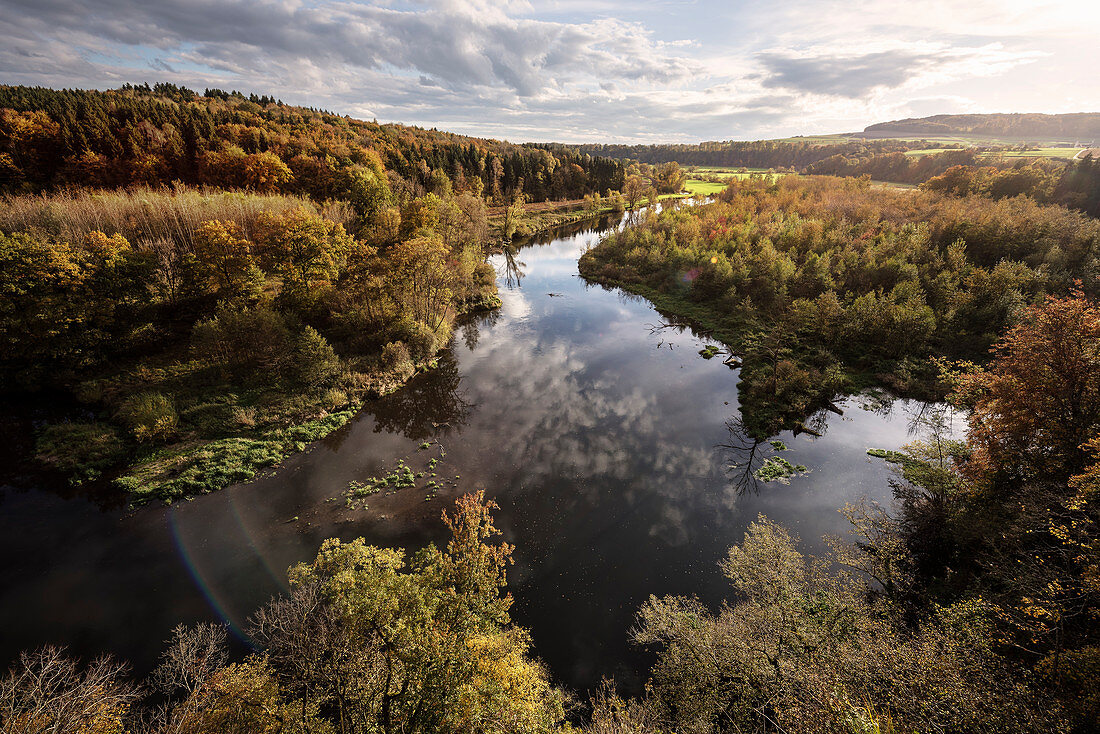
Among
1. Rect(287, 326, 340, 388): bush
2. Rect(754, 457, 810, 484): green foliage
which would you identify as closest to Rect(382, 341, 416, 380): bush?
Rect(287, 326, 340, 388): bush

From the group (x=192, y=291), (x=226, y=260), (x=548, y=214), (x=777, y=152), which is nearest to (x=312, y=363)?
(x=226, y=260)

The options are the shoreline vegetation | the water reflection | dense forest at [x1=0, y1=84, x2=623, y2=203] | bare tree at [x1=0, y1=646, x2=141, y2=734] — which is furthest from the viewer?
dense forest at [x1=0, y1=84, x2=623, y2=203]

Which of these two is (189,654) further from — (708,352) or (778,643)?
(708,352)

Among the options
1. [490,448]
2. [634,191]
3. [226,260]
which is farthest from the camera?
[634,191]

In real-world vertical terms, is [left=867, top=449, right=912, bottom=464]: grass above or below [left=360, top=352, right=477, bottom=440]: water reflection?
below

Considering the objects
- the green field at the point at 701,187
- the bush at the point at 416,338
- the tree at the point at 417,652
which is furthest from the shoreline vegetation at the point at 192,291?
the green field at the point at 701,187

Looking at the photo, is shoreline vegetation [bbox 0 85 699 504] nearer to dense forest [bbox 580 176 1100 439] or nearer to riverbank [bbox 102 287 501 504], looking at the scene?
riverbank [bbox 102 287 501 504]

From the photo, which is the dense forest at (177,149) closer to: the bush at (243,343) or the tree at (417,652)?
the bush at (243,343)
